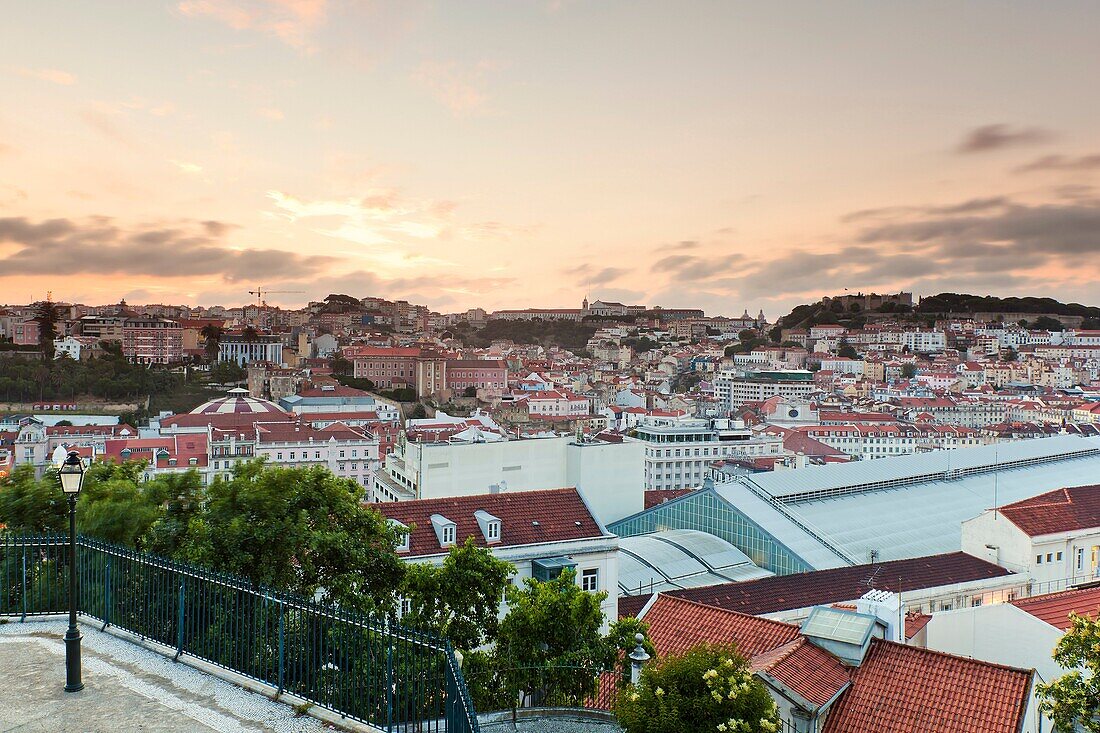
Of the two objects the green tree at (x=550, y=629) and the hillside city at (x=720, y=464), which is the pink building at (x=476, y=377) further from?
the green tree at (x=550, y=629)

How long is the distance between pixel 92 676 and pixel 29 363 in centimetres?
9023

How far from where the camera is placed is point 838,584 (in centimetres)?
2162

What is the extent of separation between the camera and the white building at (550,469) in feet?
110

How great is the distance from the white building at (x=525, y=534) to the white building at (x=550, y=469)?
1306cm

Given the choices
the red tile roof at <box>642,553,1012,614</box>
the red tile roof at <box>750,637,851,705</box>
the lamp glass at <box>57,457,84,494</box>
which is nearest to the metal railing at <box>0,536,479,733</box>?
the lamp glass at <box>57,457,84,494</box>

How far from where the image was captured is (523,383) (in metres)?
111

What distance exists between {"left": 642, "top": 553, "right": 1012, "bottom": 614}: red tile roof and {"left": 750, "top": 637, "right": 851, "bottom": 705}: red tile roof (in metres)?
8.61

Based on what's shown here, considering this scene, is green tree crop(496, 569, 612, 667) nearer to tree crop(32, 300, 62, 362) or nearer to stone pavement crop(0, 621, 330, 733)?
stone pavement crop(0, 621, 330, 733)

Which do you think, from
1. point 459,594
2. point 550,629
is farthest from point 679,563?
point 550,629

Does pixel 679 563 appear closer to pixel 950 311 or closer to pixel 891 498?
pixel 891 498

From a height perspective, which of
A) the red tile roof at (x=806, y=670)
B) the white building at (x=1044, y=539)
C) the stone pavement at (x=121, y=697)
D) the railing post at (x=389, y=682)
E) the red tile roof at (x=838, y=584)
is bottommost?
the red tile roof at (x=838, y=584)

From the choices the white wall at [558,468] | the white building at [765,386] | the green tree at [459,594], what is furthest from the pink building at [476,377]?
the green tree at [459,594]

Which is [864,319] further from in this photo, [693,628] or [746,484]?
[693,628]

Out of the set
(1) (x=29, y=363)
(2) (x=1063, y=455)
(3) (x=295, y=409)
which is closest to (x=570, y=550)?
(2) (x=1063, y=455)
